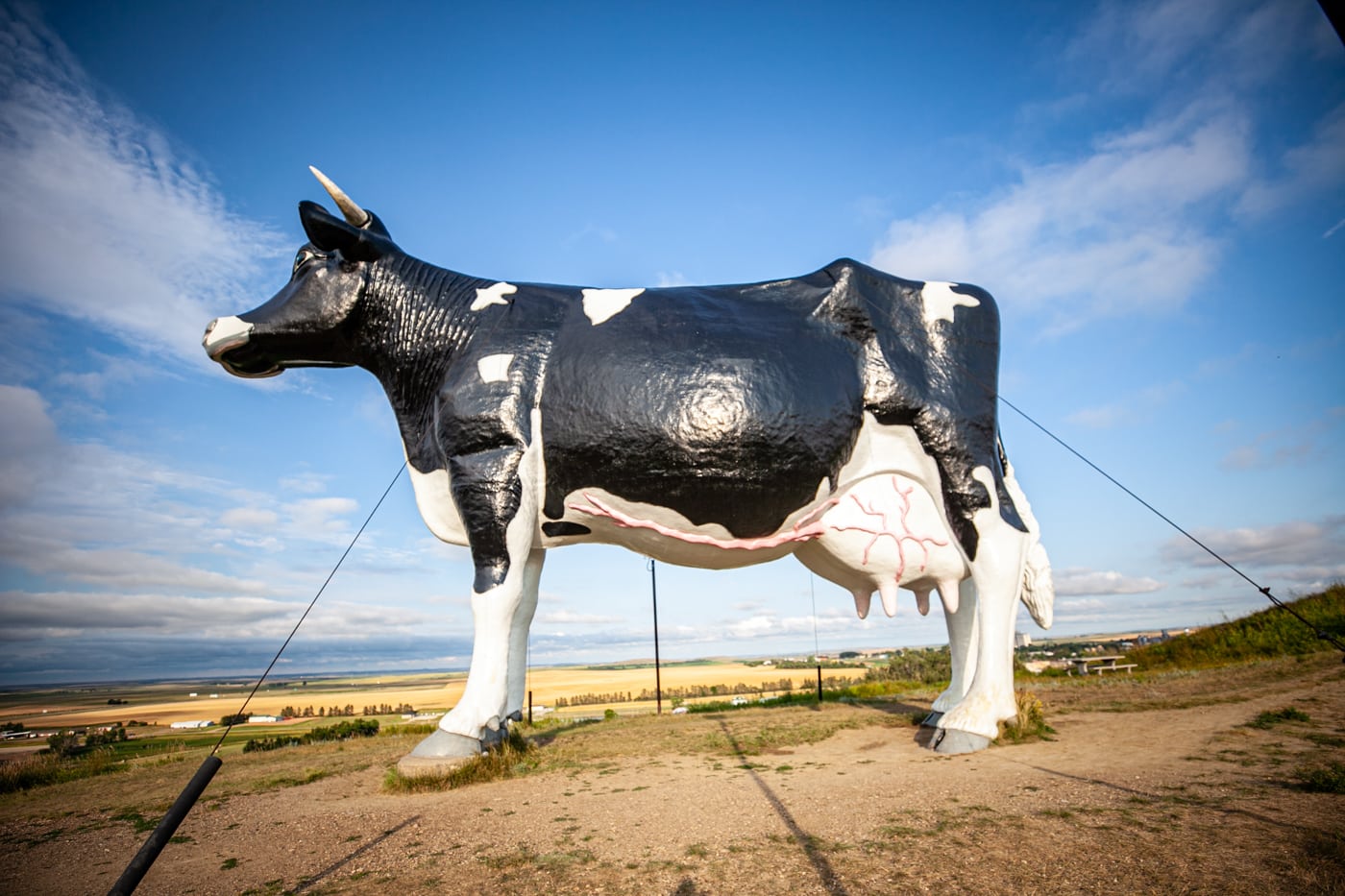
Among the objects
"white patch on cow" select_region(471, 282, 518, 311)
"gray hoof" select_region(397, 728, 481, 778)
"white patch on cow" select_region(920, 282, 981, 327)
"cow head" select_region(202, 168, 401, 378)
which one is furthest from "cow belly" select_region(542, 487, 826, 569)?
"cow head" select_region(202, 168, 401, 378)

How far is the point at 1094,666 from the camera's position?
17.0 meters

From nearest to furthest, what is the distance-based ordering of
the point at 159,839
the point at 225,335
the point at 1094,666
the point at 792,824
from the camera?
the point at 159,839, the point at 792,824, the point at 225,335, the point at 1094,666

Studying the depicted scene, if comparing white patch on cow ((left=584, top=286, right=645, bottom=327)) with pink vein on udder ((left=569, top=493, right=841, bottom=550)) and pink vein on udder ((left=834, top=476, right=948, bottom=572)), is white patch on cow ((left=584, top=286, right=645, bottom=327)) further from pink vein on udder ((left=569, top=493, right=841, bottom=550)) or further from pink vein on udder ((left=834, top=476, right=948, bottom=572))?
pink vein on udder ((left=834, top=476, right=948, bottom=572))

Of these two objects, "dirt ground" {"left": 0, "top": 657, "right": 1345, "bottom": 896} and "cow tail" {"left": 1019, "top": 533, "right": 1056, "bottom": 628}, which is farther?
"cow tail" {"left": 1019, "top": 533, "right": 1056, "bottom": 628}

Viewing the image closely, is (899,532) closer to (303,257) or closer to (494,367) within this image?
(494,367)

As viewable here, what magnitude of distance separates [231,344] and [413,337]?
154cm

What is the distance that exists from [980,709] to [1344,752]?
239cm

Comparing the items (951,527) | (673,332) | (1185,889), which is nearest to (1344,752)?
(951,527)

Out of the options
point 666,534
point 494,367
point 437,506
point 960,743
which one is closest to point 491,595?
point 437,506

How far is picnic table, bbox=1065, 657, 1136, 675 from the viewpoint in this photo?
15977 mm

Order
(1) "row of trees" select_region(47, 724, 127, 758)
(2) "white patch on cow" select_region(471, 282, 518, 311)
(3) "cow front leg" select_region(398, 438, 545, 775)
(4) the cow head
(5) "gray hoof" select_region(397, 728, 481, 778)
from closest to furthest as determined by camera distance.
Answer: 1. (5) "gray hoof" select_region(397, 728, 481, 778)
2. (3) "cow front leg" select_region(398, 438, 545, 775)
3. (4) the cow head
4. (2) "white patch on cow" select_region(471, 282, 518, 311)
5. (1) "row of trees" select_region(47, 724, 127, 758)

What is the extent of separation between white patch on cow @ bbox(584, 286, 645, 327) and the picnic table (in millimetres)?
13474

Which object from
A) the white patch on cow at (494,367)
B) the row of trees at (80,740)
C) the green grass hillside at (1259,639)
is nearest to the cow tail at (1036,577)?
the white patch on cow at (494,367)

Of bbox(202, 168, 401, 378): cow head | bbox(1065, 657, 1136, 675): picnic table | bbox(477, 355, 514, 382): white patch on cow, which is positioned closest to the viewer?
bbox(477, 355, 514, 382): white patch on cow
